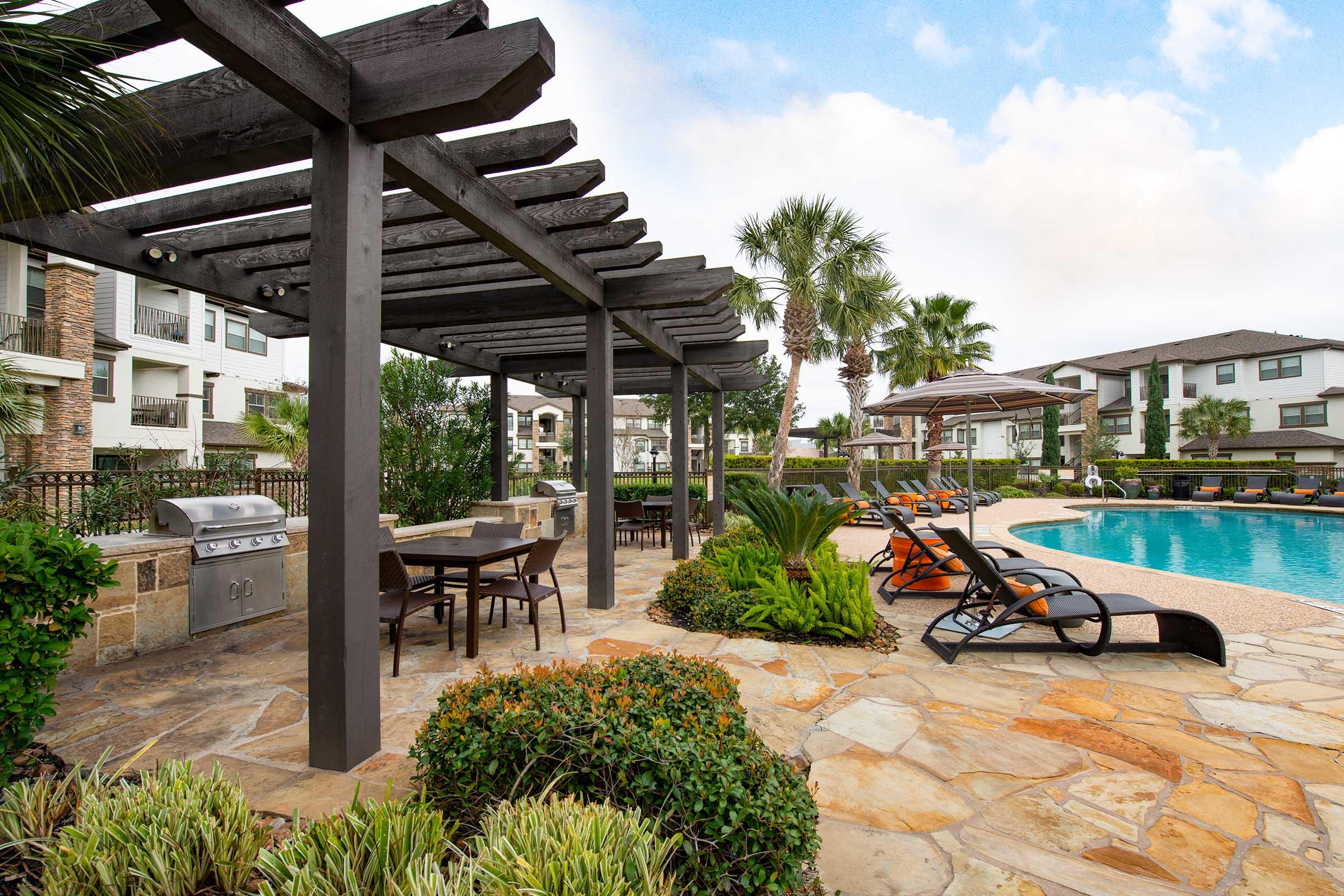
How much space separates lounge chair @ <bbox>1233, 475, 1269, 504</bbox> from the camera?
67.0ft

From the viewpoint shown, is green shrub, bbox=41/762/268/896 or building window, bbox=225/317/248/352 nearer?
green shrub, bbox=41/762/268/896

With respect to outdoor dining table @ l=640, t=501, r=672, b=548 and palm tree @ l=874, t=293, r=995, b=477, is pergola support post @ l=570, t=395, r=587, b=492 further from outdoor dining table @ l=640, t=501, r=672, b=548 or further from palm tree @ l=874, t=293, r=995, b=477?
palm tree @ l=874, t=293, r=995, b=477

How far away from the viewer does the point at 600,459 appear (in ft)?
19.7

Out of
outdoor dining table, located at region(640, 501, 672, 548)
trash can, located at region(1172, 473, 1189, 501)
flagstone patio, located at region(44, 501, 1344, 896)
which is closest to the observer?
flagstone patio, located at region(44, 501, 1344, 896)

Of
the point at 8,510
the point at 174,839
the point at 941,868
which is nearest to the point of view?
the point at 174,839

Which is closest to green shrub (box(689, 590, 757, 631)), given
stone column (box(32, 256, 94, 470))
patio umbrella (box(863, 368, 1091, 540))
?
patio umbrella (box(863, 368, 1091, 540))

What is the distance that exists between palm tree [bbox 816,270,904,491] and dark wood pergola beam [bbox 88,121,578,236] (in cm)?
1240

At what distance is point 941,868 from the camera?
79.7 inches

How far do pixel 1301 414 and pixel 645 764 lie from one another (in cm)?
4301

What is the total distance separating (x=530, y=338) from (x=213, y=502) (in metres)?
4.57

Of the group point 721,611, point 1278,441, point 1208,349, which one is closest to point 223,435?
point 721,611

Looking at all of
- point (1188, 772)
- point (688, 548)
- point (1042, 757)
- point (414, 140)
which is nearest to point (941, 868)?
point (1042, 757)

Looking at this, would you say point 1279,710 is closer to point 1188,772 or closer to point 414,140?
point 1188,772

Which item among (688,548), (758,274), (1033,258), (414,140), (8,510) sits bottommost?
(688,548)
